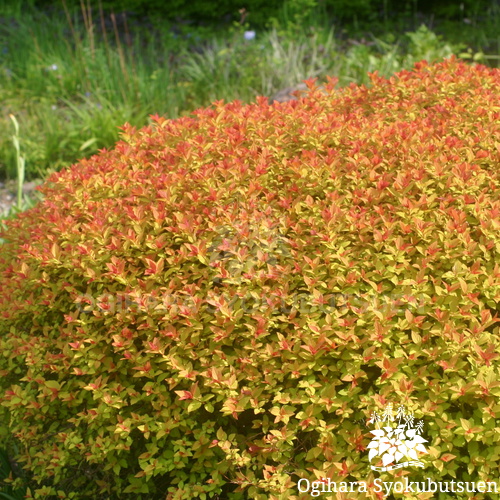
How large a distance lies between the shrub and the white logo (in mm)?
33

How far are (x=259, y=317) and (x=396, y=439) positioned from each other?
0.59 metres

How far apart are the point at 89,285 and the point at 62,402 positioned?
46cm

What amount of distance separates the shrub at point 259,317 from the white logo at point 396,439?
3cm

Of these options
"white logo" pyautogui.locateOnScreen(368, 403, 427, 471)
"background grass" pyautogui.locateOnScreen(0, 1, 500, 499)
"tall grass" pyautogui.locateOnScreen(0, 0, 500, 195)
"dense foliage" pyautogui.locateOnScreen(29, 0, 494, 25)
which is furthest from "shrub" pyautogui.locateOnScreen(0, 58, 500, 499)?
Result: "dense foliage" pyautogui.locateOnScreen(29, 0, 494, 25)

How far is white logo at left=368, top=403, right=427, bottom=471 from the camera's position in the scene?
2.08m

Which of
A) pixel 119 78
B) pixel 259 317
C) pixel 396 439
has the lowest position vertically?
pixel 119 78

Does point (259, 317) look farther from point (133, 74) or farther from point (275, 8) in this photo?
point (275, 8)

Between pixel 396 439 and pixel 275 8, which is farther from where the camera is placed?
pixel 275 8

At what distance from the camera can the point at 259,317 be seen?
223cm

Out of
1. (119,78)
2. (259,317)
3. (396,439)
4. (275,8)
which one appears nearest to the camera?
(396,439)

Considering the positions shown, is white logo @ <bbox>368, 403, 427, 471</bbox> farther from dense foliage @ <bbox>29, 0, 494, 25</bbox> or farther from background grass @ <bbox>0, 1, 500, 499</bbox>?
dense foliage @ <bbox>29, 0, 494, 25</bbox>

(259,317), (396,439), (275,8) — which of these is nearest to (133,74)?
(275,8)

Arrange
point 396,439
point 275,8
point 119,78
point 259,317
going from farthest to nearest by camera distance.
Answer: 1. point 275,8
2. point 119,78
3. point 259,317
4. point 396,439

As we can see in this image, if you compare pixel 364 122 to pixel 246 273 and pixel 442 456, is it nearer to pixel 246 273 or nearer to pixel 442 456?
pixel 246 273
